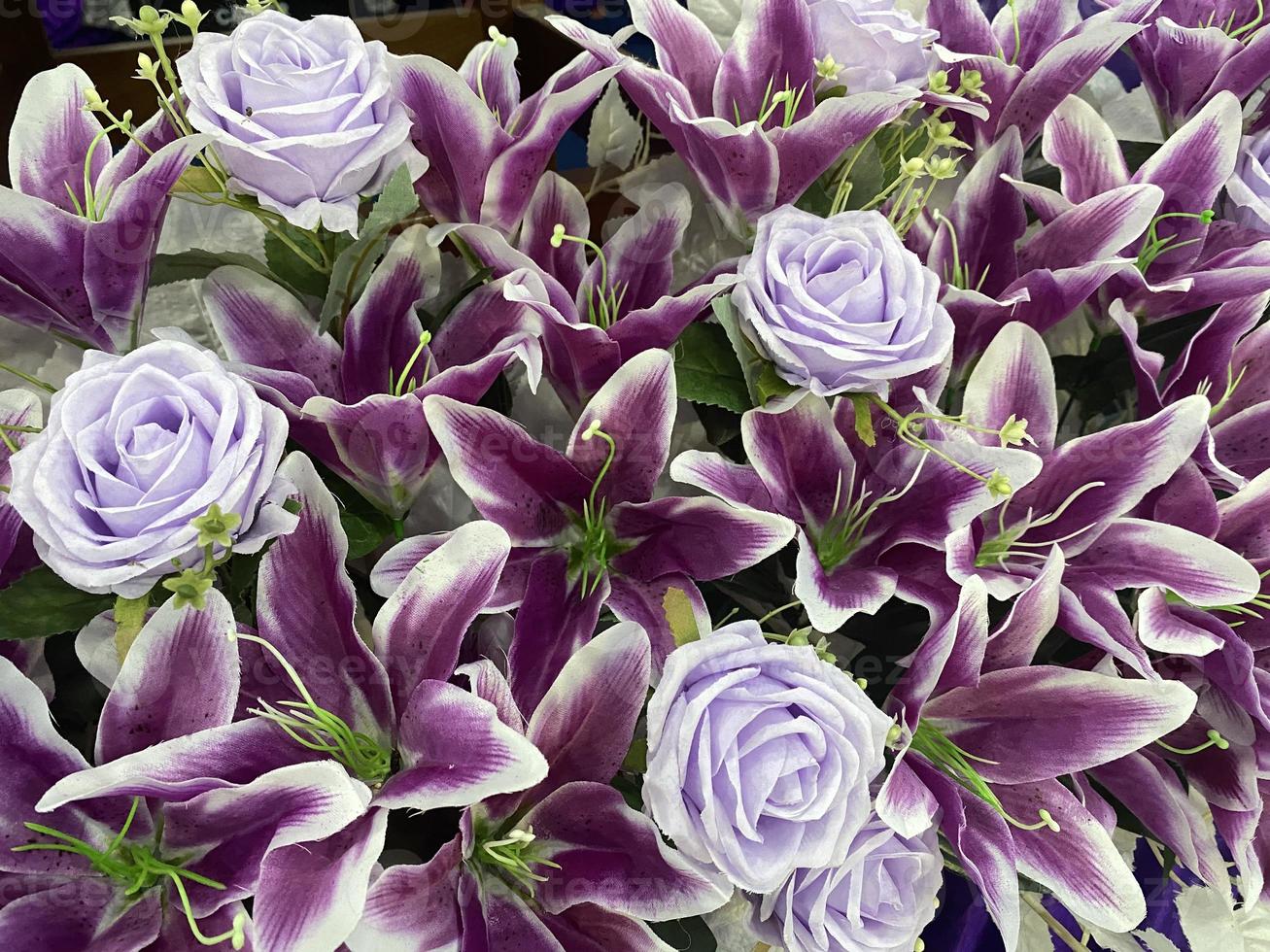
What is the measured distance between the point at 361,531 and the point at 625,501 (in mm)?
103

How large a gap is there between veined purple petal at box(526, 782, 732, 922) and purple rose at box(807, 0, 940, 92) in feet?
1.03

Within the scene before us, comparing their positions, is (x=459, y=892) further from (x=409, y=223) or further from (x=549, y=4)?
(x=549, y=4)

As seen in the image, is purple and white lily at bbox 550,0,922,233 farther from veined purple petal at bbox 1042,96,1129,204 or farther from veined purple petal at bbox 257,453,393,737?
veined purple petal at bbox 257,453,393,737

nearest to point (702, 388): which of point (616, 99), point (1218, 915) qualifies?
point (616, 99)

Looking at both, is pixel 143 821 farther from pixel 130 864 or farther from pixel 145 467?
pixel 145 467

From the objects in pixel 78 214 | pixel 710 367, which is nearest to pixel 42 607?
pixel 78 214

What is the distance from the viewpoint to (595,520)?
1.31ft

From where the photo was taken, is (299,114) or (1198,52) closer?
(299,114)

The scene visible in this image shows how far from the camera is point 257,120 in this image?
360mm

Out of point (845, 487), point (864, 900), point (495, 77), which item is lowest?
point (864, 900)

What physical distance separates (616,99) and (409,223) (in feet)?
0.43

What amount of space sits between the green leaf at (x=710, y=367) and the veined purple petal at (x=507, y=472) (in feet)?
0.22

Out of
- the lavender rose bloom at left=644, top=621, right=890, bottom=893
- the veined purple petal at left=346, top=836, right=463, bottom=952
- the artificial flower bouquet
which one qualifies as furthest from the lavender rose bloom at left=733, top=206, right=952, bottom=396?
the veined purple petal at left=346, top=836, right=463, bottom=952

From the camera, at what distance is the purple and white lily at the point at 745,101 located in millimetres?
411
